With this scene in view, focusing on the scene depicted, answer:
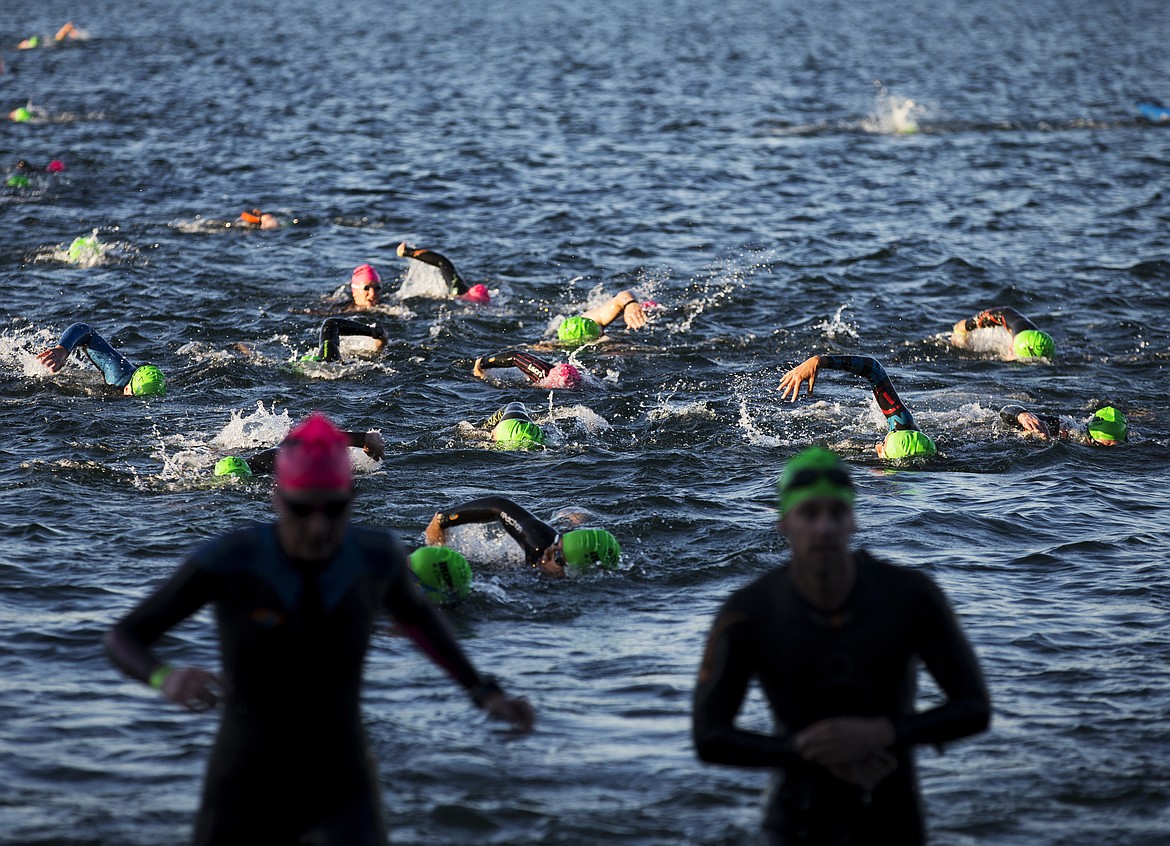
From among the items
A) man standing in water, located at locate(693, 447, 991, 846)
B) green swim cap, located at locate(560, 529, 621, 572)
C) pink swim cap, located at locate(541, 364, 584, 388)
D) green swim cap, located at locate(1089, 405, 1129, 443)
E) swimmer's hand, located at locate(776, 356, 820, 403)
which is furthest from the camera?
pink swim cap, located at locate(541, 364, 584, 388)

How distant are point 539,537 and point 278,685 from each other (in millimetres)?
5530

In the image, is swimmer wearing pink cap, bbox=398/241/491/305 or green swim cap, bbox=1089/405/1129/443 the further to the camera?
swimmer wearing pink cap, bbox=398/241/491/305

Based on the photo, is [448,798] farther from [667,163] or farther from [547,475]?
[667,163]

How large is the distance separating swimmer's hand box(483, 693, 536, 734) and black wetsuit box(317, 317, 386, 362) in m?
11.3

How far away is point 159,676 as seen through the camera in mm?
4715

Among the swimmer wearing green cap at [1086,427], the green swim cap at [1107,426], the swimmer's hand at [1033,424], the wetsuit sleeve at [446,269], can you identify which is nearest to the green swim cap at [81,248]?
the wetsuit sleeve at [446,269]

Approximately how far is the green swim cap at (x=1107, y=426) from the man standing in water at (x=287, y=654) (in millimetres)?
10821

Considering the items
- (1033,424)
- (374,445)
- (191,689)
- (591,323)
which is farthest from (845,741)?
(591,323)

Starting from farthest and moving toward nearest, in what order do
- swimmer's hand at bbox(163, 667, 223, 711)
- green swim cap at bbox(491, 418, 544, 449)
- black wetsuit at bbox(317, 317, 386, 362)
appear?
1. black wetsuit at bbox(317, 317, 386, 362)
2. green swim cap at bbox(491, 418, 544, 449)
3. swimmer's hand at bbox(163, 667, 223, 711)

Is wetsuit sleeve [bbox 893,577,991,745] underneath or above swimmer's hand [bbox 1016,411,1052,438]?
underneath

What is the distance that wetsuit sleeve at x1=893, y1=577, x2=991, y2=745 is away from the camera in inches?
185

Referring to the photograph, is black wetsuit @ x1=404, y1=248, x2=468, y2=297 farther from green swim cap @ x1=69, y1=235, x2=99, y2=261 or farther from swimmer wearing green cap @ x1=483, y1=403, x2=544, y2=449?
green swim cap @ x1=69, y1=235, x2=99, y2=261

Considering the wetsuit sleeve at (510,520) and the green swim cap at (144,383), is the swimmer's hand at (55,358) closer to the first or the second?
the green swim cap at (144,383)

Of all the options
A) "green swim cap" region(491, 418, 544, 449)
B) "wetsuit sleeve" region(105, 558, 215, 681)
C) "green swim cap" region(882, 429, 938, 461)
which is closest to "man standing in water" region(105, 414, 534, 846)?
"wetsuit sleeve" region(105, 558, 215, 681)
